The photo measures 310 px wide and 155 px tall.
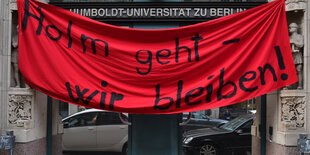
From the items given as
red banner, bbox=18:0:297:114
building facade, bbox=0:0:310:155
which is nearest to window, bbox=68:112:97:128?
building facade, bbox=0:0:310:155

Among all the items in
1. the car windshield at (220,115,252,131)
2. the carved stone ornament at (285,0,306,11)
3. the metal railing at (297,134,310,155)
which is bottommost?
the car windshield at (220,115,252,131)

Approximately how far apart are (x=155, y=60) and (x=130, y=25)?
1.16 m

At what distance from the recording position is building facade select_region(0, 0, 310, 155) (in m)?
6.12

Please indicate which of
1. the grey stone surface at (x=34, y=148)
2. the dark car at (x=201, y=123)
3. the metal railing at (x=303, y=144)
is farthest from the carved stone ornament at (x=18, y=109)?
the dark car at (x=201, y=123)

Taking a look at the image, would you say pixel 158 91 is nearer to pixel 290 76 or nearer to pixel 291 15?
pixel 290 76

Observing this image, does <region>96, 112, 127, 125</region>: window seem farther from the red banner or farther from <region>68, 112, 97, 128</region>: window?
the red banner

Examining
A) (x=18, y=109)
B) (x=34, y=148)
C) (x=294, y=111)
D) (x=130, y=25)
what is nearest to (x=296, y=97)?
(x=294, y=111)

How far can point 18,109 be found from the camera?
21.1 ft

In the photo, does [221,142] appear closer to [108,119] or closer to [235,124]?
[235,124]

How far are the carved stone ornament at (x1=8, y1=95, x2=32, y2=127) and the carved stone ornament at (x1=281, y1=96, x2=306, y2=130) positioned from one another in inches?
182

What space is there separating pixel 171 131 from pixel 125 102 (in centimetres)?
142

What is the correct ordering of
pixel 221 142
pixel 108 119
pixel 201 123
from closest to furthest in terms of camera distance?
1. pixel 221 142
2. pixel 108 119
3. pixel 201 123

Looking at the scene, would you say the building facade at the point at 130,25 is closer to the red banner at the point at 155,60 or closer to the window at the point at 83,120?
the red banner at the point at 155,60

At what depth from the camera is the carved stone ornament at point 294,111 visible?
6.12 metres
